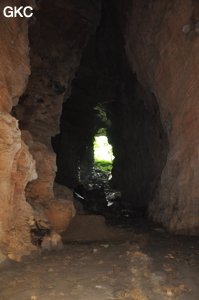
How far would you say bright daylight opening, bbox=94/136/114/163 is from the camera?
123 feet

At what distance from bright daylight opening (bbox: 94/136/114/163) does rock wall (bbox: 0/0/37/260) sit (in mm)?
30093

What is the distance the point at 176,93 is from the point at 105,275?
7.72 m

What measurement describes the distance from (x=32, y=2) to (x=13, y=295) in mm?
7670

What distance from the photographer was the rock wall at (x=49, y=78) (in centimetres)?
852

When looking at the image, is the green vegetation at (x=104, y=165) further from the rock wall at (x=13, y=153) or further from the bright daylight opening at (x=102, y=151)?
the rock wall at (x=13, y=153)

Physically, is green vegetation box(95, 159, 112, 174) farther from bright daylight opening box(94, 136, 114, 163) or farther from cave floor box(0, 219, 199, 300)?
cave floor box(0, 219, 199, 300)

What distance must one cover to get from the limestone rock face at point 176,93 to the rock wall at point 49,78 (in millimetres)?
3750

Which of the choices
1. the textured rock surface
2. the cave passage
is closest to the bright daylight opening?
the textured rock surface

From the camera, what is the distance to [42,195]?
8453mm

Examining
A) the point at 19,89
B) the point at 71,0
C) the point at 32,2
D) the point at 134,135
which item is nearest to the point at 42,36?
the point at 71,0

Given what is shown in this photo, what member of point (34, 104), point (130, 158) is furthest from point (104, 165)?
point (34, 104)

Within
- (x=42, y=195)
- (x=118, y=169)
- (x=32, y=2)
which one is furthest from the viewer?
(x=118, y=169)

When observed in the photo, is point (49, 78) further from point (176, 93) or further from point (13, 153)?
point (13, 153)

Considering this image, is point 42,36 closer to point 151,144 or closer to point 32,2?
point 32,2
